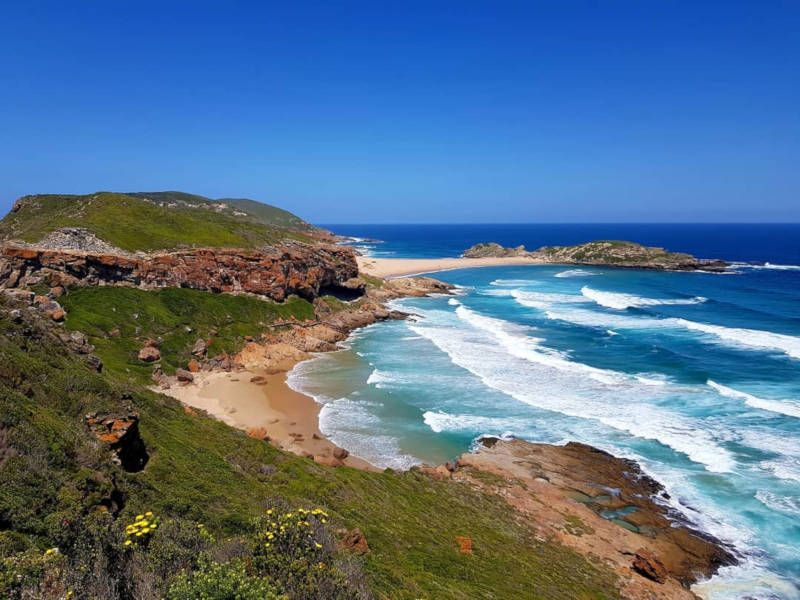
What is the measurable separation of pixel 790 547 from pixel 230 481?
20.0 m

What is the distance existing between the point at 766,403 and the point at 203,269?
44.2m

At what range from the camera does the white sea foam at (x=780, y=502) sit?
749 inches

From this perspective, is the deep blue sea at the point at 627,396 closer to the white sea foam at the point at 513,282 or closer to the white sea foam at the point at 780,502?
the white sea foam at the point at 780,502

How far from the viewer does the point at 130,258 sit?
3944 cm

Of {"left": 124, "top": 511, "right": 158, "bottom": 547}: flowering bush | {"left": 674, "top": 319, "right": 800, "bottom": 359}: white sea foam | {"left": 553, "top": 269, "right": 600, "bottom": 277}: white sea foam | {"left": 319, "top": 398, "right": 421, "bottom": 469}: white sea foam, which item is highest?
{"left": 124, "top": 511, "right": 158, "bottom": 547}: flowering bush

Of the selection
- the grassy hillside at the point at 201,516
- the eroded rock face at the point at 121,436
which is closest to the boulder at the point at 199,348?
the grassy hillside at the point at 201,516

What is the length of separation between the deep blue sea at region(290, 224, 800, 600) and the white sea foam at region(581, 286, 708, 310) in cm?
313

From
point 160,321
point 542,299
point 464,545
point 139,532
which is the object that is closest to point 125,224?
point 160,321

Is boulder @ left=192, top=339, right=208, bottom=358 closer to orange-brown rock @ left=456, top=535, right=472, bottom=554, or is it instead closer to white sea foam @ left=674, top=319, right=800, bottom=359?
orange-brown rock @ left=456, top=535, right=472, bottom=554

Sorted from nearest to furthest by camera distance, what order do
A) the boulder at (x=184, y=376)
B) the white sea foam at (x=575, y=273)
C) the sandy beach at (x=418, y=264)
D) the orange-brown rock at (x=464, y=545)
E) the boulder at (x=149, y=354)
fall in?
the orange-brown rock at (x=464, y=545), the boulder at (x=184, y=376), the boulder at (x=149, y=354), the sandy beach at (x=418, y=264), the white sea foam at (x=575, y=273)

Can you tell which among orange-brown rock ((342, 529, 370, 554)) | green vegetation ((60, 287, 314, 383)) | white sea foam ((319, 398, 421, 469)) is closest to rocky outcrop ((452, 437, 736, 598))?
white sea foam ((319, 398, 421, 469))

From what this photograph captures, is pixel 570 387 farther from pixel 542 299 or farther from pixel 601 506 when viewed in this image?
pixel 542 299

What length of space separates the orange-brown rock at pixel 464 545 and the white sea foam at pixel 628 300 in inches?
2117

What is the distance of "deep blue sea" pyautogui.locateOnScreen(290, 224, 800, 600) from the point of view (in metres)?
19.6
